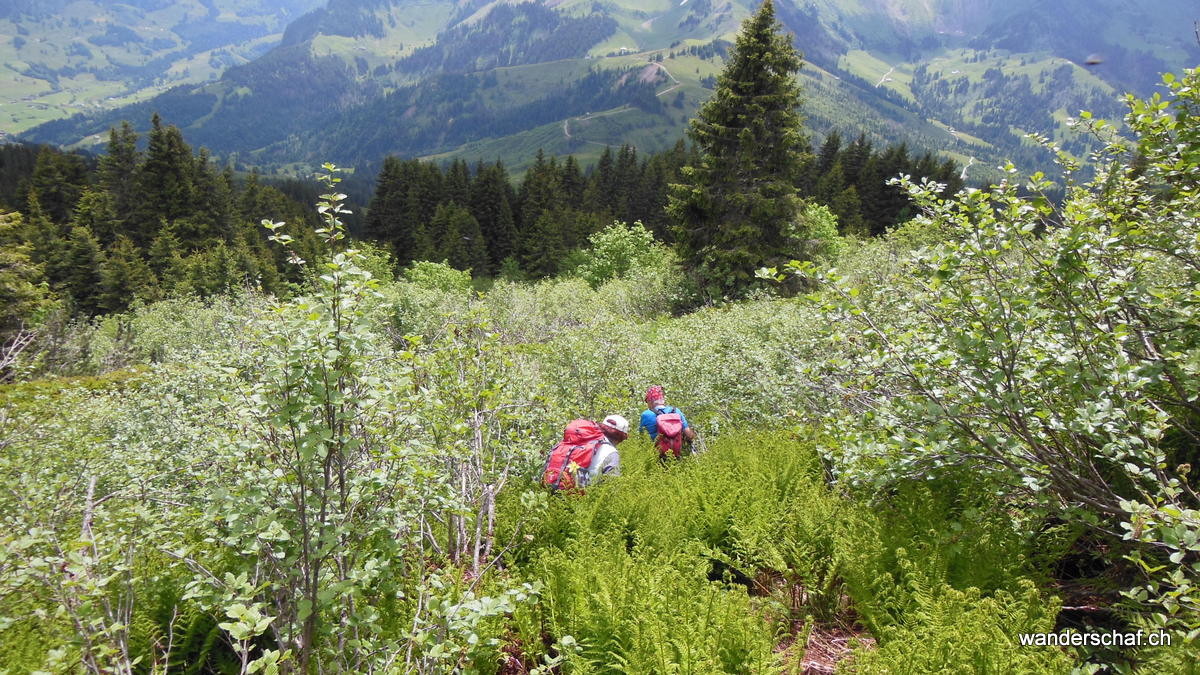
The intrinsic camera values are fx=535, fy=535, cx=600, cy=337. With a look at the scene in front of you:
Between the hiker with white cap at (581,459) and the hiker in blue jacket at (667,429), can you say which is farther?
the hiker in blue jacket at (667,429)

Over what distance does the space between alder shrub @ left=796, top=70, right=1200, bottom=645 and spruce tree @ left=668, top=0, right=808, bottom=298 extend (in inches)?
641

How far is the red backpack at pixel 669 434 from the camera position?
6.81 m

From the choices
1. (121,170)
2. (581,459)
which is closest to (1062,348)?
(581,459)

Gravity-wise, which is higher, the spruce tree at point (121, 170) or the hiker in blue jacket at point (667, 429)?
the spruce tree at point (121, 170)

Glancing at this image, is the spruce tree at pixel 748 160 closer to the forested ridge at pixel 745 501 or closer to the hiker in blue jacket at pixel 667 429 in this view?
the hiker in blue jacket at pixel 667 429

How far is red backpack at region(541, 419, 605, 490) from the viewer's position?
212 inches

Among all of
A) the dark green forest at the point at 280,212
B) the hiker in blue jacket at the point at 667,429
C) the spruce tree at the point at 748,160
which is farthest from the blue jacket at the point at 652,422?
the dark green forest at the point at 280,212

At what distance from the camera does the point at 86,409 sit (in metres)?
10.1

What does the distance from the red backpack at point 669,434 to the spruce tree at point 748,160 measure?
1380 cm

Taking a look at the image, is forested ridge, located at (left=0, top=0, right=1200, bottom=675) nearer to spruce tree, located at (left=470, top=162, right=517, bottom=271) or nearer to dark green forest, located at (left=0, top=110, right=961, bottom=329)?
dark green forest, located at (left=0, top=110, right=961, bottom=329)

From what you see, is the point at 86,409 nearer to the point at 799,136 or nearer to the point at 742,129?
the point at 742,129

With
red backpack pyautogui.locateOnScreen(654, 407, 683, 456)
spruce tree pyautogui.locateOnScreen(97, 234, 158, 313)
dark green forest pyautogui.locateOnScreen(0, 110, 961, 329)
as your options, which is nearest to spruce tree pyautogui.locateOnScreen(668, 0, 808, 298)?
red backpack pyautogui.locateOnScreen(654, 407, 683, 456)

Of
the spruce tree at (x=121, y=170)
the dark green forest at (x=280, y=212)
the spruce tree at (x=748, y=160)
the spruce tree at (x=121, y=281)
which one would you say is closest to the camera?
the spruce tree at (x=748, y=160)

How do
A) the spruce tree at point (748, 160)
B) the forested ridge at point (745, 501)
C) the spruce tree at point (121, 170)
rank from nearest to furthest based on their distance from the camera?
1. the forested ridge at point (745, 501)
2. the spruce tree at point (748, 160)
3. the spruce tree at point (121, 170)
